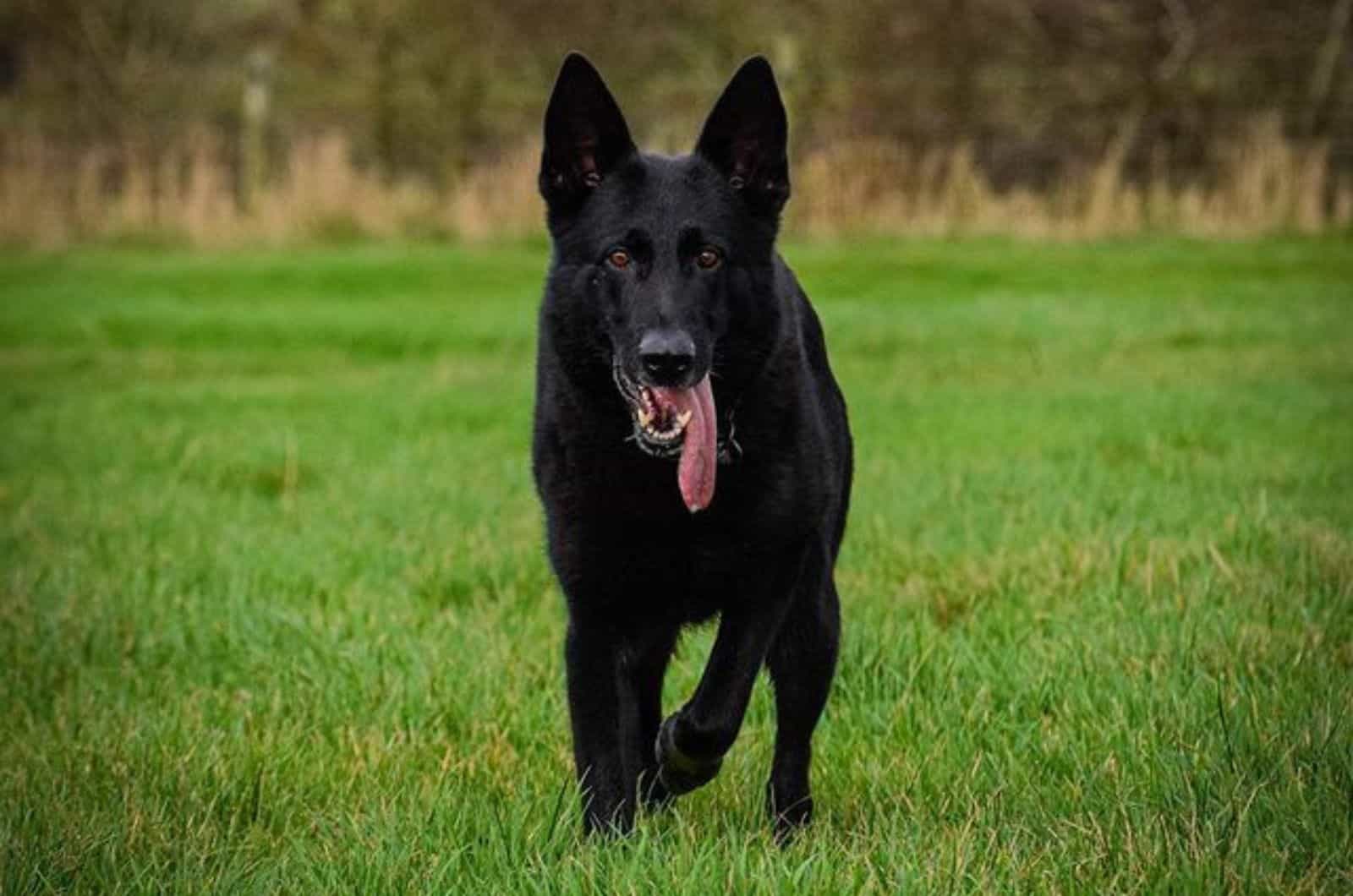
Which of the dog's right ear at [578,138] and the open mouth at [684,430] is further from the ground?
the dog's right ear at [578,138]

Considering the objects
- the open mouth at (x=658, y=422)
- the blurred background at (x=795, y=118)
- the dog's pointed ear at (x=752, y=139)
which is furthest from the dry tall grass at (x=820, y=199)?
the open mouth at (x=658, y=422)

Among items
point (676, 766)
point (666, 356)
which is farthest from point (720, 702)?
point (666, 356)

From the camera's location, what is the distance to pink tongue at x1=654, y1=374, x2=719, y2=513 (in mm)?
3252

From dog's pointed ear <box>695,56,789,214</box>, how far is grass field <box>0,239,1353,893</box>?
117 centimetres

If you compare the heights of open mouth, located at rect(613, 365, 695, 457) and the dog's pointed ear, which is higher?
the dog's pointed ear

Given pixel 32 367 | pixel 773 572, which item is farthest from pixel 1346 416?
pixel 32 367

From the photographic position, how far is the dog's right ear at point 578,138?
12.0 feet

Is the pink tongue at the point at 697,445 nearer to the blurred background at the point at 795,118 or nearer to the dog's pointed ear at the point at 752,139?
→ the dog's pointed ear at the point at 752,139

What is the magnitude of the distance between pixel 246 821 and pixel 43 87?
94.9ft

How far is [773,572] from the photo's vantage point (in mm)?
3443

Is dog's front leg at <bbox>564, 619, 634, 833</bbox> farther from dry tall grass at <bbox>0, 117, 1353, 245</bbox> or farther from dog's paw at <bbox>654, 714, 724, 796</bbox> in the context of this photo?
dry tall grass at <bbox>0, 117, 1353, 245</bbox>

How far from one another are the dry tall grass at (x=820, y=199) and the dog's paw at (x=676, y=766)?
54.5ft

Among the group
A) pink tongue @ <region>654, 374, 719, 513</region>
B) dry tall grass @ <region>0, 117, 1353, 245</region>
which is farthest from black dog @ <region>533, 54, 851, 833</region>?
dry tall grass @ <region>0, 117, 1353, 245</region>

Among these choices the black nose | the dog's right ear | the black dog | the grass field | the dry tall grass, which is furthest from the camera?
the dry tall grass
